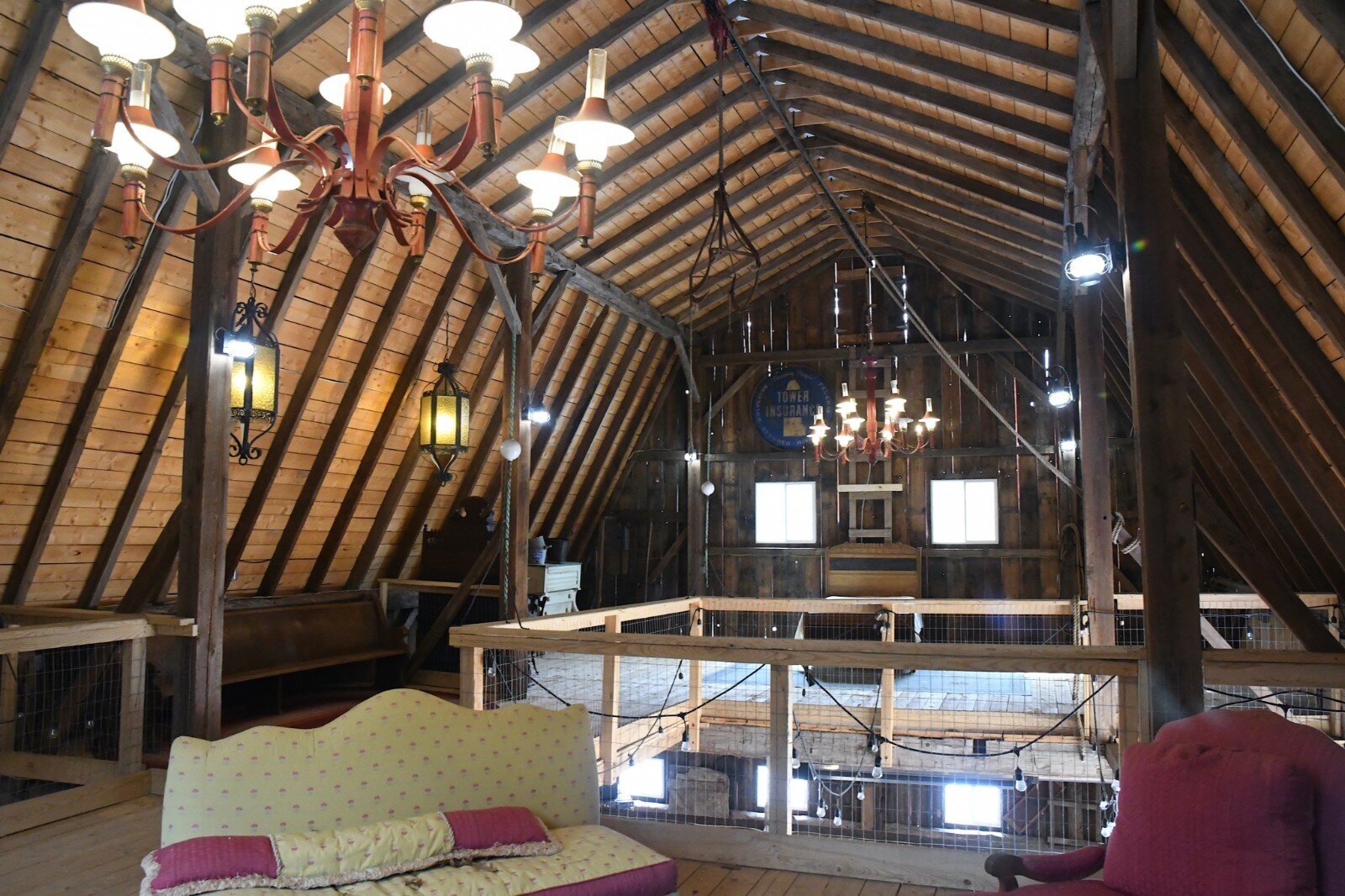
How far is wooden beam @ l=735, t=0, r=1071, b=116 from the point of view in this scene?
5609 millimetres

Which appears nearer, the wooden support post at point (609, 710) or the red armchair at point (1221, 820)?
the red armchair at point (1221, 820)

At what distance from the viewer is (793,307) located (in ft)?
38.9

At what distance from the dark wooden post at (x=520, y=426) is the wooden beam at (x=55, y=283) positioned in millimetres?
3164

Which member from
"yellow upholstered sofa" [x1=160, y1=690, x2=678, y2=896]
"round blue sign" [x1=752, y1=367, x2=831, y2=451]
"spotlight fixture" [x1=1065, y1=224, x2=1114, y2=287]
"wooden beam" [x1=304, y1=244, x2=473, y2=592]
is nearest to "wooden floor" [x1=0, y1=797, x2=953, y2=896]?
"yellow upholstered sofa" [x1=160, y1=690, x2=678, y2=896]

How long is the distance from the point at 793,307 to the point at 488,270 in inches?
218

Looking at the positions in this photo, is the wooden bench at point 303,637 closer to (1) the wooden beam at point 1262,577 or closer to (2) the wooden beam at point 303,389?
(2) the wooden beam at point 303,389

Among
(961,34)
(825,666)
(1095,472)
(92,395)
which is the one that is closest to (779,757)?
(825,666)

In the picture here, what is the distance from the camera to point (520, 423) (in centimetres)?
770

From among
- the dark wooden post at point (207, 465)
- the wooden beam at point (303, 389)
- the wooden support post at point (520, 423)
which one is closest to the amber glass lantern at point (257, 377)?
the wooden beam at point (303, 389)

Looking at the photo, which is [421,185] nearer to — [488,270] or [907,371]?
[488,270]

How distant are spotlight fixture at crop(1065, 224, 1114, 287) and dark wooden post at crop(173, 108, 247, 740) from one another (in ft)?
13.8

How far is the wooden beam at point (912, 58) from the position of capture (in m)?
5.61

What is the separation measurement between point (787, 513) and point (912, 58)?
6658mm

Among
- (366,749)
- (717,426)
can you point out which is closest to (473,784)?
(366,749)
